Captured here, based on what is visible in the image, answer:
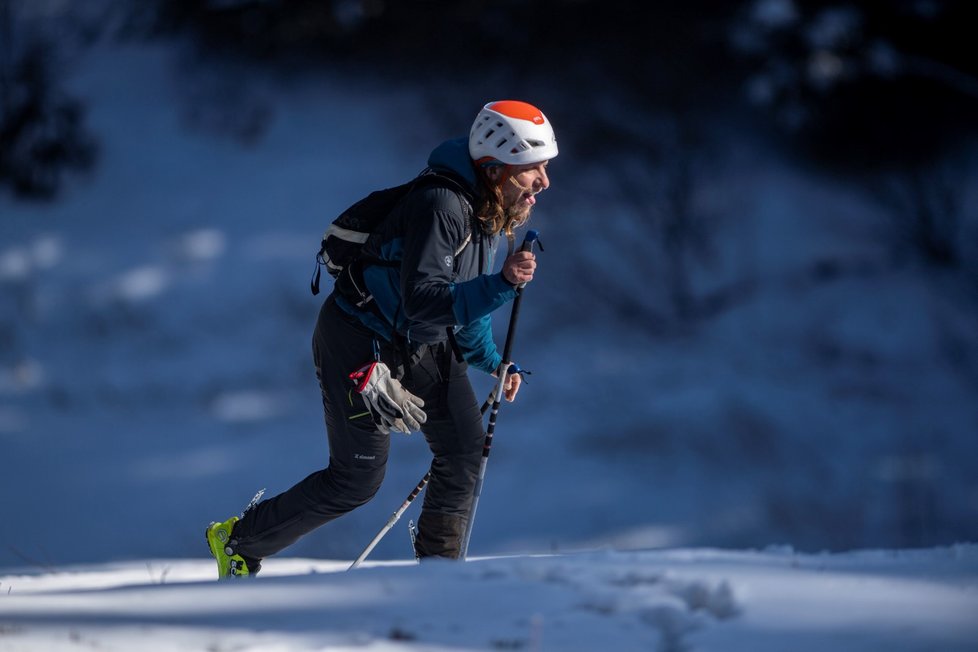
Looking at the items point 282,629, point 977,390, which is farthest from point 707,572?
point 977,390

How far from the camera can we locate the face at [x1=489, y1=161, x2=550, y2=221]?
11.6ft

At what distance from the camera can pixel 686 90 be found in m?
12.0

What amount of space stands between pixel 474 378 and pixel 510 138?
5.99 meters

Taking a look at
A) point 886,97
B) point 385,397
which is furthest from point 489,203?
point 886,97

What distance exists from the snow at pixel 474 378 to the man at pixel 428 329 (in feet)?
3.47

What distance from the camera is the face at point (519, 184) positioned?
353cm

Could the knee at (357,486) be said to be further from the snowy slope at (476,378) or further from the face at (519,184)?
the snowy slope at (476,378)

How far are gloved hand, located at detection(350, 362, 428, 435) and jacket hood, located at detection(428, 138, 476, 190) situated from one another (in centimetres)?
68

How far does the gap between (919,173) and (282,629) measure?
10081 mm

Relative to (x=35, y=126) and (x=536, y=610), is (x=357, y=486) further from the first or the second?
(x=35, y=126)

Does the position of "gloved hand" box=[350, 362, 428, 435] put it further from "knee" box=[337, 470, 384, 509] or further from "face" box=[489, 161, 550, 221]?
"face" box=[489, 161, 550, 221]

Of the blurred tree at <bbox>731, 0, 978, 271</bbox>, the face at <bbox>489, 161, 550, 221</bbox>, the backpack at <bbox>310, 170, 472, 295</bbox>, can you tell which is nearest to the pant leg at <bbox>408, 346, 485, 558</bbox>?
the backpack at <bbox>310, 170, 472, 295</bbox>

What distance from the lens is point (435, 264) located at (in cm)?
331

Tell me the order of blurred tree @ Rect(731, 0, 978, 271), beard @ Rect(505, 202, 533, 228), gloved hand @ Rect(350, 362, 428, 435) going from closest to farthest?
gloved hand @ Rect(350, 362, 428, 435) < beard @ Rect(505, 202, 533, 228) < blurred tree @ Rect(731, 0, 978, 271)
